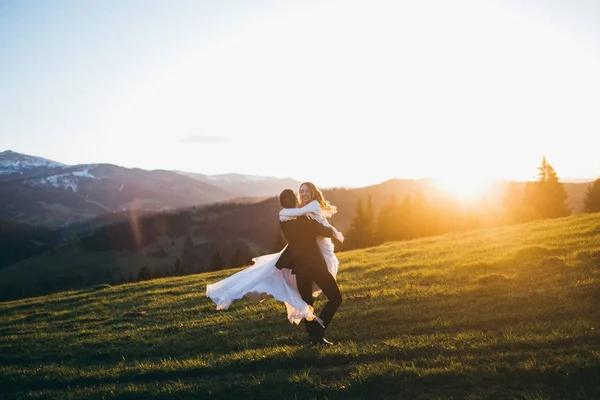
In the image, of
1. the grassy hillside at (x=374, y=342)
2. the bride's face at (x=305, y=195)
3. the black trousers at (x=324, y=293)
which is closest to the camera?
the grassy hillside at (x=374, y=342)

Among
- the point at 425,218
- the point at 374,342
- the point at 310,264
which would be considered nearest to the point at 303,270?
the point at 310,264

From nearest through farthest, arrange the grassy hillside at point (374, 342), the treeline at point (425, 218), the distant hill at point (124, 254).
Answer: the grassy hillside at point (374, 342) → the treeline at point (425, 218) → the distant hill at point (124, 254)

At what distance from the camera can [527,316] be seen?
11117mm

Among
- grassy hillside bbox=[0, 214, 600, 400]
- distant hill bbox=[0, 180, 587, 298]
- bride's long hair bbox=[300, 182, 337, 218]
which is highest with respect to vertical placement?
bride's long hair bbox=[300, 182, 337, 218]

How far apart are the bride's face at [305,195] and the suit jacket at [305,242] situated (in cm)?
59

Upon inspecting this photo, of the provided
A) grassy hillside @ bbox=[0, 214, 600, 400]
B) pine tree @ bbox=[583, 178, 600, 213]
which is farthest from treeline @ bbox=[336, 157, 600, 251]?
grassy hillside @ bbox=[0, 214, 600, 400]

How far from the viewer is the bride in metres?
11.0

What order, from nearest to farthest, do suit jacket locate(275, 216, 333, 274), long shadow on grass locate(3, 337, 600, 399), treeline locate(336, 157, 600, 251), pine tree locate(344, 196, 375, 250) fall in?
long shadow on grass locate(3, 337, 600, 399) → suit jacket locate(275, 216, 333, 274) → treeline locate(336, 157, 600, 251) → pine tree locate(344, 196, 375, 250)

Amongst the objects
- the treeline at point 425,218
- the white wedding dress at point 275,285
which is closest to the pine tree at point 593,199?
the treeline at point 425,218

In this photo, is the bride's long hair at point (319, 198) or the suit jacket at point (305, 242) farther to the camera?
the bride's long hair at point (319, 198)

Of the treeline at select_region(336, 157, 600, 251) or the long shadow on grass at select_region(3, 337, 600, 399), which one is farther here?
the treeline at select_region(336, 157, 600, 251)

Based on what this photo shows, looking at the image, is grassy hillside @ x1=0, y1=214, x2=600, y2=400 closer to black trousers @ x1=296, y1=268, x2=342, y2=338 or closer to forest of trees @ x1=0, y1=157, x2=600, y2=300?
black trousers @ x1=296, y1=268, x2=342, y2=338

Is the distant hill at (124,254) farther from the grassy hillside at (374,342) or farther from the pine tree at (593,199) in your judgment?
the grassy hillside at (374,342)

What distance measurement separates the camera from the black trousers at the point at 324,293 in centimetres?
1096
